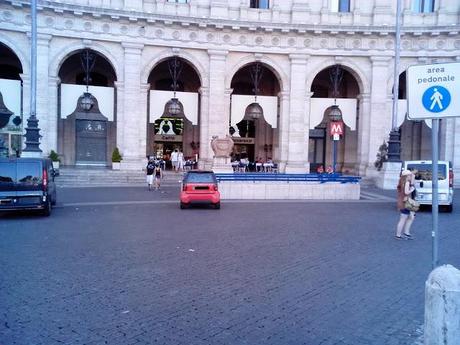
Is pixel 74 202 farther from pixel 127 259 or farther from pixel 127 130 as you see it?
pixel 127 130

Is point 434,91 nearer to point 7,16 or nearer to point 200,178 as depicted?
point 200,178

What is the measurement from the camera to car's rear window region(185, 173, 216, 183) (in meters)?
16.5

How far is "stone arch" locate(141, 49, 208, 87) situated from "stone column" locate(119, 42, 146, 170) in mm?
505

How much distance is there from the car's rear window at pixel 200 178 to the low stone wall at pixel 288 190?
8.77 ft

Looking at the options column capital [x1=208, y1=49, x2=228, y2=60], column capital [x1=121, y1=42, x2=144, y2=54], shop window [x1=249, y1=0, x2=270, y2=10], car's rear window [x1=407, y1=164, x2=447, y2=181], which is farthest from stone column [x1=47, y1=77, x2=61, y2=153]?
car's rear window [x1=407, y1=164, x2=447, y2=181]

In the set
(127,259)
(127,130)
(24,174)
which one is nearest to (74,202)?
(24,174)

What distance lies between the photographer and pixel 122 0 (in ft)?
94.7

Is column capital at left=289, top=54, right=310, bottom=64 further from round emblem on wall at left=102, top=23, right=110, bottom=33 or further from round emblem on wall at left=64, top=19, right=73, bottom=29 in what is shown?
round emblem on wall at left=64, top=19, right=73, bottom=29

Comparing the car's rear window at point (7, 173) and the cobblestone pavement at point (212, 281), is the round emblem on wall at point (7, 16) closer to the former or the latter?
the car's rear window at point (7, 173)

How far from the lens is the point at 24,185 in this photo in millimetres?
13594

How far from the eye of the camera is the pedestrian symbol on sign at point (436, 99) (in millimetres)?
4738

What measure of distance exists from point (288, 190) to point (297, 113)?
484 inches

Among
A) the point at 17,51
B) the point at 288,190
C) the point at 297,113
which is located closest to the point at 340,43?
the point at 297,113

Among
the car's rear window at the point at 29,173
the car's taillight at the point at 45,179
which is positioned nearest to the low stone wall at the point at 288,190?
the car's taillight at the point at 45,179
